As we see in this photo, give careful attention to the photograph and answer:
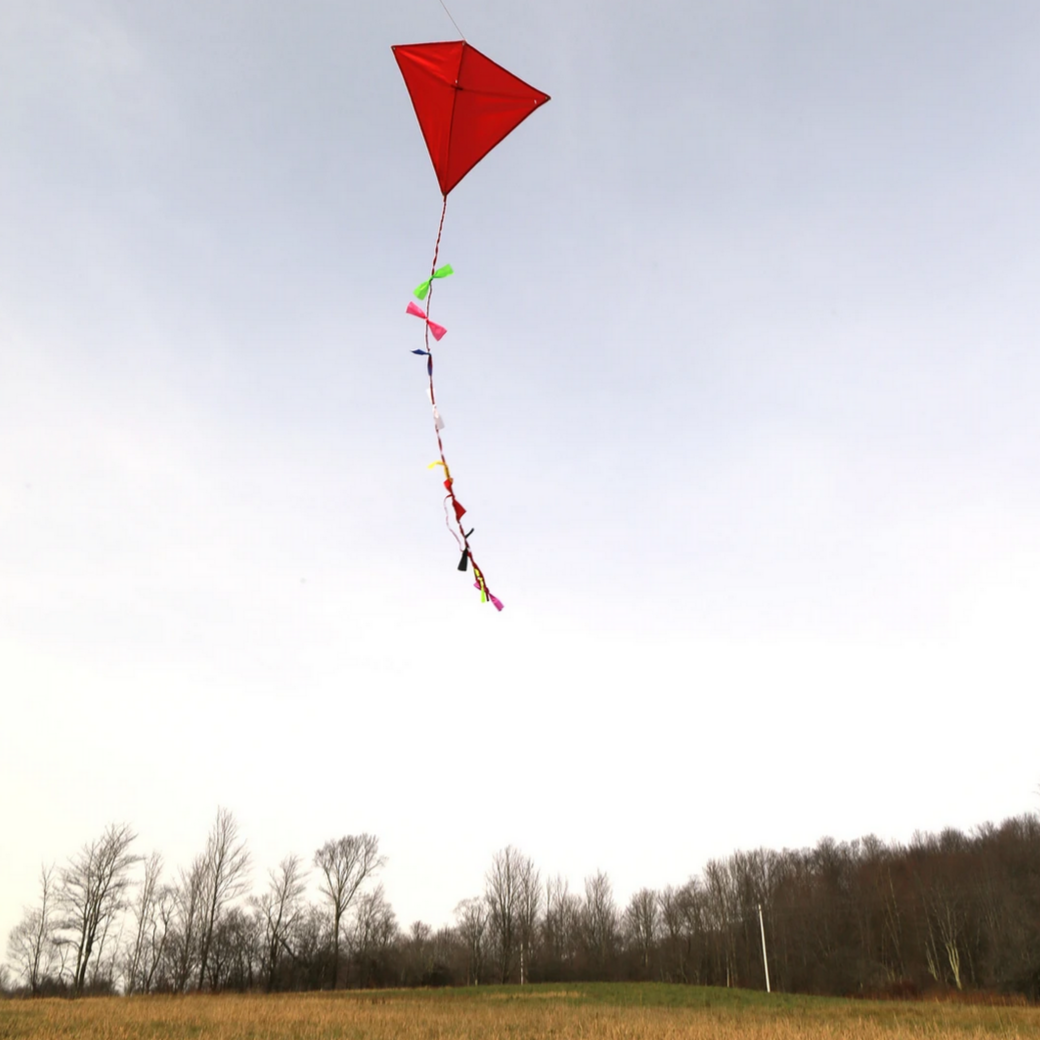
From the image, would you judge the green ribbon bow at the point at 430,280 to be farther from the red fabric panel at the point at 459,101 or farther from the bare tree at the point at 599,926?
the bare tree at the point at 599,926

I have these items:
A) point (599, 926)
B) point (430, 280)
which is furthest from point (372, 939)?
point (430, 280)

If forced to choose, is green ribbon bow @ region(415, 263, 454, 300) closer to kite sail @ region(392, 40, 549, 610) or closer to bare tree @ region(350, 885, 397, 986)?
kite sail @ region(392, 40, 549, 610)

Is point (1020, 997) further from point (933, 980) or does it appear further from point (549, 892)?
point (549, 892)

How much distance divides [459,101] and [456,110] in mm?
87

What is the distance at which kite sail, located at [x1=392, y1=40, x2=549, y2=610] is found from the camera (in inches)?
263

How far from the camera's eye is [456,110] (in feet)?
23.1

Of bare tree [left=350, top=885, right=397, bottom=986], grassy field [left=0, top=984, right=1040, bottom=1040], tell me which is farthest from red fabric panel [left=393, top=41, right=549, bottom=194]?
bare tree [left=350, top=885, right=397, bottom=986]

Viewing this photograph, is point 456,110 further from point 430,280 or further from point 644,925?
point 644,925

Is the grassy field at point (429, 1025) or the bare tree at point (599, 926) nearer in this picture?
the grassy field at point (429, 1025)

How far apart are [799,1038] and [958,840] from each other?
81296 mm

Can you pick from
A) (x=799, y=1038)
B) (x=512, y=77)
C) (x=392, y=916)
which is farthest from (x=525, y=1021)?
(x=392, y=916)

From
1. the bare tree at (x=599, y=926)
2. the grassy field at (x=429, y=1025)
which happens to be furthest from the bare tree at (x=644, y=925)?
the grassy field at (x=429, y=1025)

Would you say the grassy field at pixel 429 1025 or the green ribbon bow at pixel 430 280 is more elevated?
the green ribbon bow at pixel 430 280

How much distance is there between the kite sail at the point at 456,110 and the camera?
668 centimetres
